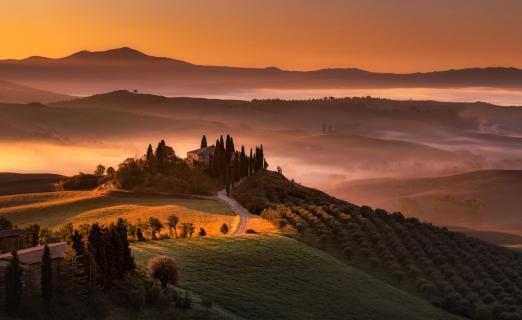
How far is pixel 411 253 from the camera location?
99.8m

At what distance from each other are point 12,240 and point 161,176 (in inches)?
3160

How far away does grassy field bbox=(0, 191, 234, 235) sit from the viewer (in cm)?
9919

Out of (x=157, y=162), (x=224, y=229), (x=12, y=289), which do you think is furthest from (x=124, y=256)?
(x=157, y=162)

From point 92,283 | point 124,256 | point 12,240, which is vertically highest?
point 12,240

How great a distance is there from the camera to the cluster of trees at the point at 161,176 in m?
133

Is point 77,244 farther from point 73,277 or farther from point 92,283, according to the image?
point 92,283

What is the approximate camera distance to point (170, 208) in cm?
10644

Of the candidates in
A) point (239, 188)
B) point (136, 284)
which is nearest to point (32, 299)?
point (136, 284)

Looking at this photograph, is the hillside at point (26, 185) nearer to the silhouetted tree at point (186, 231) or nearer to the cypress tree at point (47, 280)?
the silhouetted tree at point (186, 231)

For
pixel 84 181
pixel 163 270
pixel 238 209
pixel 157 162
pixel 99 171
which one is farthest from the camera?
pixel 99 171

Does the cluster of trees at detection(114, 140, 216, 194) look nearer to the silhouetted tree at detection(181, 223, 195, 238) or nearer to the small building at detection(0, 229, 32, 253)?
the silhouetted tree at detection(181, 223, 195, 238)

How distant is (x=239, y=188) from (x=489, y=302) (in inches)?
2191

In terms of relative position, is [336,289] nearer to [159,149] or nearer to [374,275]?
[374,275]

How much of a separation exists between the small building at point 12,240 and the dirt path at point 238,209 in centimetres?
3218
